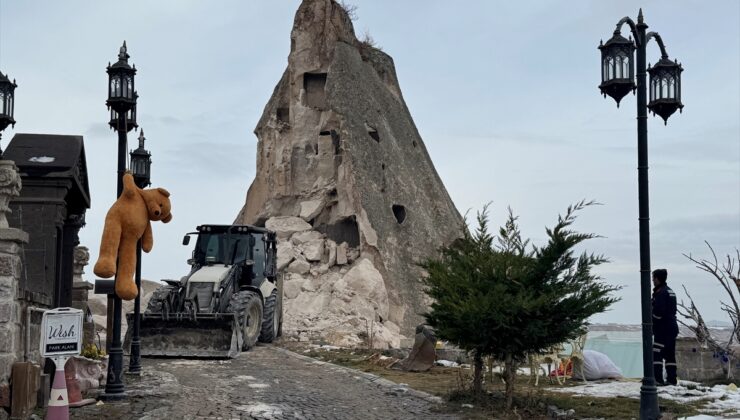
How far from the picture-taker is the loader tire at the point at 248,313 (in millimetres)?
19766

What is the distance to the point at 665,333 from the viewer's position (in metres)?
13.8

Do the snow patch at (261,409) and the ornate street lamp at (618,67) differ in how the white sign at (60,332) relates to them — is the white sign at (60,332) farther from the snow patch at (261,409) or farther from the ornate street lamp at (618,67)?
the ornate street lamp at (618,67)

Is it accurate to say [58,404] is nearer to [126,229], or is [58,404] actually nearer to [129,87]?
[126,229]

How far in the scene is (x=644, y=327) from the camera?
10578 millimetres

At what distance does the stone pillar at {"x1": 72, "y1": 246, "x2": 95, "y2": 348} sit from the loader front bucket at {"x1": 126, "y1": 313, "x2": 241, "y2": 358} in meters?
1.12

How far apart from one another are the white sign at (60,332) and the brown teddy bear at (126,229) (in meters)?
2.44

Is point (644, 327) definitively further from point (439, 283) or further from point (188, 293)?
point (188, 293)

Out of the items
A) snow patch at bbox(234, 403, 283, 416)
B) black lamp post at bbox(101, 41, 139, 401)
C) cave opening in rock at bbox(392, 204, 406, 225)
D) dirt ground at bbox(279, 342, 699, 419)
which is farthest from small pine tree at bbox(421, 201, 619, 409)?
cave opening in rock at bbox(392, 204, 406, 225)

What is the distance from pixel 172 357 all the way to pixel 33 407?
8882 mm

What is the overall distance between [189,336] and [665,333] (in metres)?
9.36

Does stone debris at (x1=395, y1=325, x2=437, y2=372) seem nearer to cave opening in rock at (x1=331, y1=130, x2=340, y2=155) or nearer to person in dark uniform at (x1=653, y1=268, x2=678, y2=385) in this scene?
person in dark uniform at (x1=653, y1=268, x2=678, y2=385)

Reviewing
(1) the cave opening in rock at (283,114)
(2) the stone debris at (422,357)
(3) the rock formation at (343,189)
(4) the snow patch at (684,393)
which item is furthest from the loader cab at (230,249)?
(1) the cave opening in rock at (283,114)

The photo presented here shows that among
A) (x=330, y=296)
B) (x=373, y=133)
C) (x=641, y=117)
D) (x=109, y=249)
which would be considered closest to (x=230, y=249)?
(x=109, y=249)

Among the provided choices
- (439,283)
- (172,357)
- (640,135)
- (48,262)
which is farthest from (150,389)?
(640,135)
